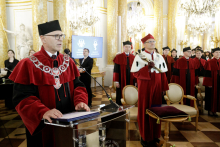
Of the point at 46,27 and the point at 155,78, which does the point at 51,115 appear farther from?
the point at 155,78

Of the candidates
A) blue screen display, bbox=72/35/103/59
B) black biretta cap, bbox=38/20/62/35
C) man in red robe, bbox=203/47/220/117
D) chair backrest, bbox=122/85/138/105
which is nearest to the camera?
black biretta cap, bbox=38/20/62/35

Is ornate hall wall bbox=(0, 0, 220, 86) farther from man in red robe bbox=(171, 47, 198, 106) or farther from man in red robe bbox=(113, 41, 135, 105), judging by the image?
man in red robe bbox=(171, 47, 198, 106)

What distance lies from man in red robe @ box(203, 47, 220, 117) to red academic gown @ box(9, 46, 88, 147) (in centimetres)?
432

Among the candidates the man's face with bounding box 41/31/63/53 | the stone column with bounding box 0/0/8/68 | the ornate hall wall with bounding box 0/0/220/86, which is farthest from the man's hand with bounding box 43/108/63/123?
the stone column with bounding box 0/0/8/68

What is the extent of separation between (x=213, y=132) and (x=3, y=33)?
8.39m

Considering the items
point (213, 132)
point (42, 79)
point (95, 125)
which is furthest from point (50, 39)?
point (213, 132)

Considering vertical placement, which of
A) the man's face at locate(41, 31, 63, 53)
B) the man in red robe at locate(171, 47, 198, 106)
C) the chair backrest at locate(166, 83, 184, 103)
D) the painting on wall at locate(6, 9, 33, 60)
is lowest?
the chair backrest at locate(166, 83, 184, 103)

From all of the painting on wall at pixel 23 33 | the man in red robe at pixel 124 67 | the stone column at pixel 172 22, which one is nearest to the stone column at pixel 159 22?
the stone column at pixel 172 22

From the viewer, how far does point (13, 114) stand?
5.43 m

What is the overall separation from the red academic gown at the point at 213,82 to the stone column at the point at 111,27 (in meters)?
5.81

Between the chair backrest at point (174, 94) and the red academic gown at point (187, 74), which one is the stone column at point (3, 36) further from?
the red academic gown at point (187, 74)

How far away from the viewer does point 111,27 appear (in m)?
9.98

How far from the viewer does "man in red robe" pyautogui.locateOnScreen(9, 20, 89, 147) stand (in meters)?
1.68

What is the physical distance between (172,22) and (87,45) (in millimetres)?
7221
